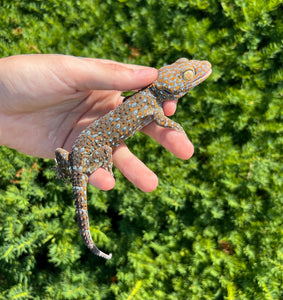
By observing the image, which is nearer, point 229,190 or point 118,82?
point 118,82

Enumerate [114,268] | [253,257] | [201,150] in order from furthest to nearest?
[114,268], [201,150], [253,257]

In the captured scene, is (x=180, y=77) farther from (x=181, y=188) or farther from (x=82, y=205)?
(x=82, y=205)

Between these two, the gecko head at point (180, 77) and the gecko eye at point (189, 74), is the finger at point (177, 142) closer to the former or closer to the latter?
the gecko head at point (180, 77)

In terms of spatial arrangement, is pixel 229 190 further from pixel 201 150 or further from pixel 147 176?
pixel 147 176

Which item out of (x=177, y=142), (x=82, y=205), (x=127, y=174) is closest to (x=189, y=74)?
(x=177, y=142)

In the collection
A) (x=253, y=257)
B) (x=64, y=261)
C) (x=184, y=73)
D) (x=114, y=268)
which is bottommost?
(x=114, y=268)

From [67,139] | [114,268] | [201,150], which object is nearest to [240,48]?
[201,150]

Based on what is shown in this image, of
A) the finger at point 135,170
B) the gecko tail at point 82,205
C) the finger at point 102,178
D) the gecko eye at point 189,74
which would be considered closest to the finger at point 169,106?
the gecko eye at point 189,74
